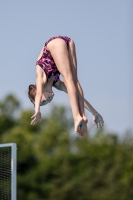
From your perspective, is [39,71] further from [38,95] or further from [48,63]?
[38,95]

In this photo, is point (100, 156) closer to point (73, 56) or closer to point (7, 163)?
point (7, 163)

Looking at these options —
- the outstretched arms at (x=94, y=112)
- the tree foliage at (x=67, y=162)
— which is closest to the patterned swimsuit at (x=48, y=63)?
the outstretched arms at (x=94, y=112)

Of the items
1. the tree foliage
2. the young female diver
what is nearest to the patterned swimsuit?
the young female diver

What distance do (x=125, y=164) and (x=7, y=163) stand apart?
73.2ft

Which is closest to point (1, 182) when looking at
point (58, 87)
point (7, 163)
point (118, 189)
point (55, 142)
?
point (7, 163)

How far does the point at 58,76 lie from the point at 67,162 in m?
27.3

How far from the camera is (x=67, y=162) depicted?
36.9 metres

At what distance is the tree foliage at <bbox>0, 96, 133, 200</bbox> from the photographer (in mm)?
35219

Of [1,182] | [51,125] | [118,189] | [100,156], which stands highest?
[51,125]

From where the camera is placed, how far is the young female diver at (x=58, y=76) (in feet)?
30.0

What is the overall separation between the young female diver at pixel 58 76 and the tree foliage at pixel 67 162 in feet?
82.7

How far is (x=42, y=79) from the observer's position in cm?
966

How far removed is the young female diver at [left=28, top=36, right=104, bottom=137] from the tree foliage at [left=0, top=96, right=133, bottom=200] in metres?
25.2

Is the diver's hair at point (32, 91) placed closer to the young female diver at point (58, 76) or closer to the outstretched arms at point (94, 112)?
the young female diver at point (58, 76)
